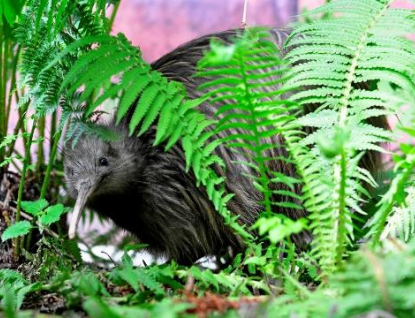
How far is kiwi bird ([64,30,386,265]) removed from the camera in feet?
9.70

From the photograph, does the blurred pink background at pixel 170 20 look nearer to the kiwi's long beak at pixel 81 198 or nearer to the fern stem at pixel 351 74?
the kiwi's long beak at pixel 81 198

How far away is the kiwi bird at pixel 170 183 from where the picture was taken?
9.70 feet

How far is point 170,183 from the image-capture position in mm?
3098

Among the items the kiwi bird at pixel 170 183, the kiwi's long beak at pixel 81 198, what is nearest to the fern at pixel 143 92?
the kiwi's long beak at pixel 81 198

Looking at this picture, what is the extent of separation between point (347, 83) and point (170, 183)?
104cm

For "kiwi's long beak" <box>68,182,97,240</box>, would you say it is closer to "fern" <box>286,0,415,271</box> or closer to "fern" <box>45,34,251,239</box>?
"fern" <box>45,34,251,239</box>

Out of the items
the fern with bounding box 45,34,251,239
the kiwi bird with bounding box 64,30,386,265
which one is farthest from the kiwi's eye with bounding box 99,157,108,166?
the fern with bounding box 45,34,251,239

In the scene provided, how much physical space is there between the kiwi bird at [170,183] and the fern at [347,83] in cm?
57

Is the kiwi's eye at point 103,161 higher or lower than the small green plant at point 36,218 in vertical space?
higher

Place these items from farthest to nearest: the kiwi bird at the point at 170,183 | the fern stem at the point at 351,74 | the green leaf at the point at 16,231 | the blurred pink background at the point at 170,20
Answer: the blurred pink background at the point at 170,20 → the kiwi bird at the point at 170,183 → the green leaf at the point at 16,231 → the fern stem at the point at 351,74

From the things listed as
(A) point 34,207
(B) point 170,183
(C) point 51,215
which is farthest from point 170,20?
(C) point 51,215

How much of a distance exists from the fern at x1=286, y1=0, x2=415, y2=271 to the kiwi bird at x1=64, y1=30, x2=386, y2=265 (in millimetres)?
571

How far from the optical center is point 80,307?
5.79 feet

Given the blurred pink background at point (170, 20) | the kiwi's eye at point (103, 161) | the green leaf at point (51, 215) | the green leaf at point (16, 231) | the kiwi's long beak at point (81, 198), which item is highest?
the blurred pink background at point (170, 20)
